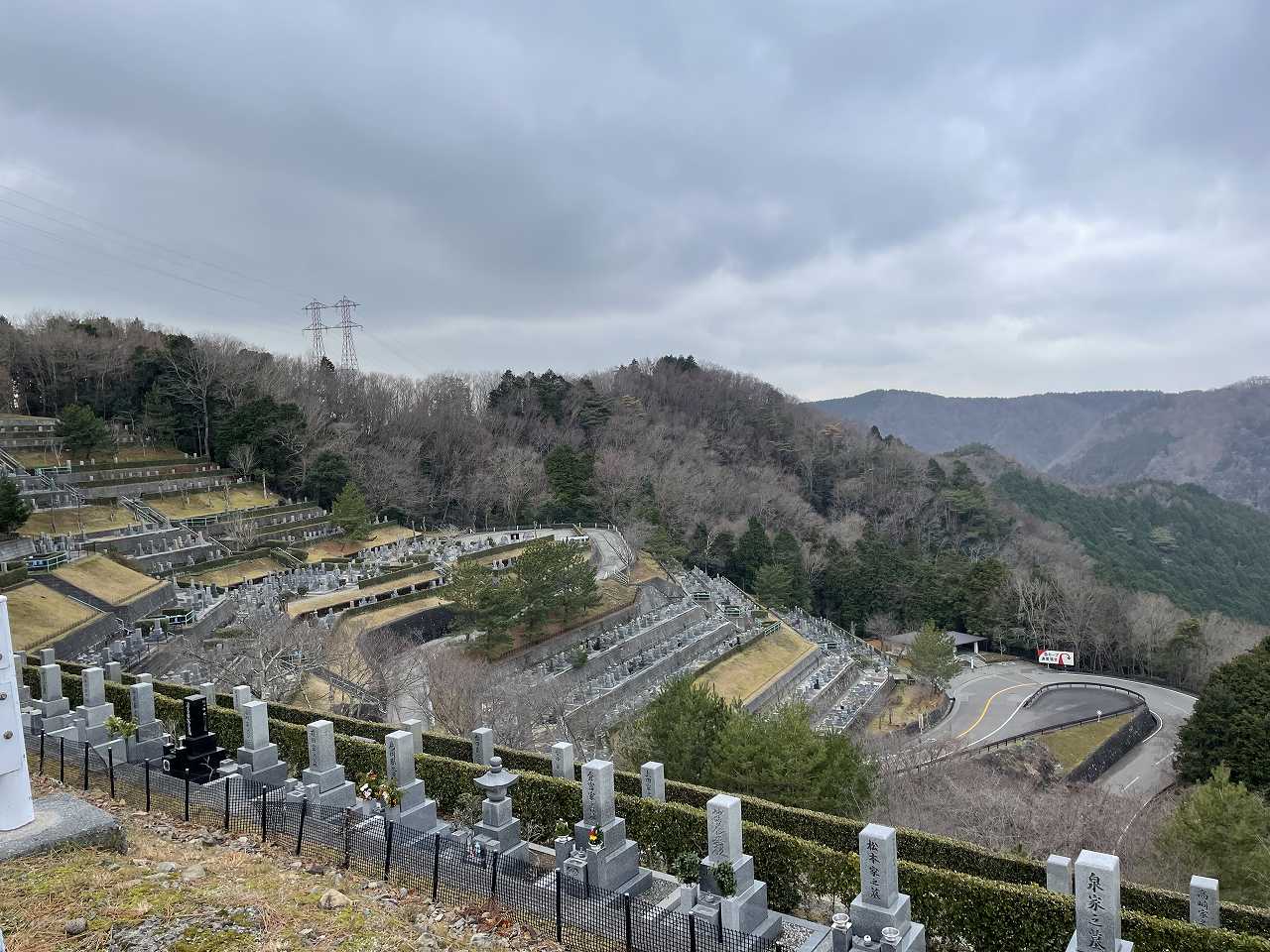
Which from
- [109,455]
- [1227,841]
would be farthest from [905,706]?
[109,455]

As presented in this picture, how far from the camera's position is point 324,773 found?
13.2 m

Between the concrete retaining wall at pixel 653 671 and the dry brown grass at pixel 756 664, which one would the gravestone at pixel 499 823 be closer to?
the concrete retaining wall at pixel 653 671

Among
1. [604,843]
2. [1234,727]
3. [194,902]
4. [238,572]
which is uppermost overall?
[238,572]

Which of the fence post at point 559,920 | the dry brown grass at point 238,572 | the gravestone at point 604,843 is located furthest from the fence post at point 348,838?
the dry brown grass at point 238,572

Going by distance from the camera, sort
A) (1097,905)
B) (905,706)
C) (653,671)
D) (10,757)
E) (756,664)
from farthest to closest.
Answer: (905,706) < (756,664) < (653,671) < (10,757) < (1097,905)

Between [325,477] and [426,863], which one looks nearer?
[426,863]

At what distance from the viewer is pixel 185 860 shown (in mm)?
9352

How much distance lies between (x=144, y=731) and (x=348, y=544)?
99.6ft

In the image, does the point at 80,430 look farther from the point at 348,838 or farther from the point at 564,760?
the point at 348,838

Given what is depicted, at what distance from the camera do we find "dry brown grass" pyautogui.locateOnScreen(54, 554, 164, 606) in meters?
28.2

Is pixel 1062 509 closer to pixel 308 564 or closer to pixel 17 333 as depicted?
pixel 308 564

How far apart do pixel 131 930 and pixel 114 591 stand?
87.3 ft

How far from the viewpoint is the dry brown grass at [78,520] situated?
3528 centimetres

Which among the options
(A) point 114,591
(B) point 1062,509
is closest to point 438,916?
(A) point 114,591
